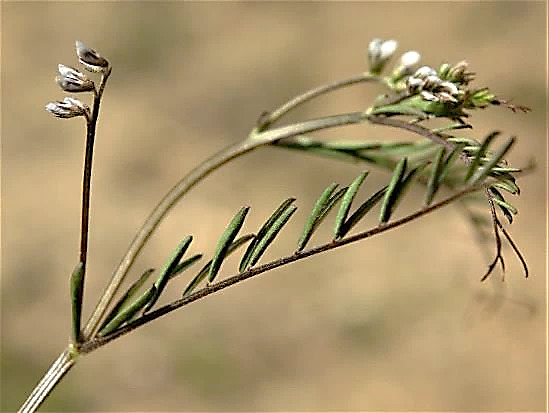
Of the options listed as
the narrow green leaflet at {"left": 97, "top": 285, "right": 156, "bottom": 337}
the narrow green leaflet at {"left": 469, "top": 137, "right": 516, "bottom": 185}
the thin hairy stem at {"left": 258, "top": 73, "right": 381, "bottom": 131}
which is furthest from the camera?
the thin hairy stem at {"left": 258, "top": 73, "right": 381, "bottom": 131}

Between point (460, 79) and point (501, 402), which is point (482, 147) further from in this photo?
point (501, 402)

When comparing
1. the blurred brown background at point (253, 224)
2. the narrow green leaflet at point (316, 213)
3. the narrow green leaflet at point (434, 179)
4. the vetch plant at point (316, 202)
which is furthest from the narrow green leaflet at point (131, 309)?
the blurred brown background at point (253, 224)

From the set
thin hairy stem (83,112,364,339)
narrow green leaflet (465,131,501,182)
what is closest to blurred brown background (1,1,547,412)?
thin hairy stem (83,112,364,339)

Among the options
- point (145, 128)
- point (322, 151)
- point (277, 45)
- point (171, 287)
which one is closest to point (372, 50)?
point (322, 151)

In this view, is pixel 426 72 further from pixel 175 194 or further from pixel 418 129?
pixel 175 194

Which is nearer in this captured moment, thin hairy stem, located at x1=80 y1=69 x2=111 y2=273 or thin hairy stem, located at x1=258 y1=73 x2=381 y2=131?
thin hairy stem, located at x1=80 y1=69 x2=111 y2=273

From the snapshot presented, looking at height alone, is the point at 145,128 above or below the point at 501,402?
above

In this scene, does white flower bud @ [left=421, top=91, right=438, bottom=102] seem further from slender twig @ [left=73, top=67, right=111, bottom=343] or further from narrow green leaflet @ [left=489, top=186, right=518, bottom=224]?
slender twig @ [left=73, top=67, right=111, bottom=343]
